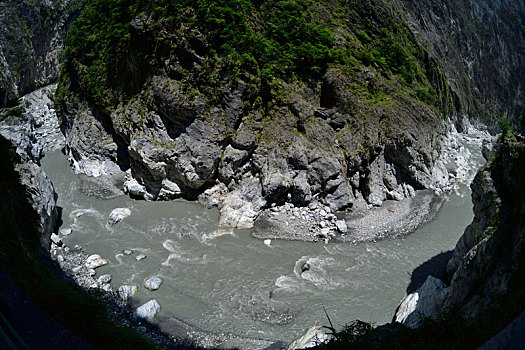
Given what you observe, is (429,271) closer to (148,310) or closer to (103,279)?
(148,310)

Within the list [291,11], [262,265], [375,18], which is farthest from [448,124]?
[262,265]

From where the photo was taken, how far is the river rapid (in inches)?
476

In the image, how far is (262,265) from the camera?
14.7 m

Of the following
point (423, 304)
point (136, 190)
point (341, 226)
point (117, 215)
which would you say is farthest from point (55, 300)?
point (136, 190)

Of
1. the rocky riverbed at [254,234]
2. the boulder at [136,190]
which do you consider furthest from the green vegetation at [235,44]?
the rocky riverbed at [254,234]

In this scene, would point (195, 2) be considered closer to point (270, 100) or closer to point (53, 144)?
point (270, 100)

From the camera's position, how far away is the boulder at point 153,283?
513 inches

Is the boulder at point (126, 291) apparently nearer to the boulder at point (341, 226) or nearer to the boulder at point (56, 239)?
the boulder at point (56, 239)

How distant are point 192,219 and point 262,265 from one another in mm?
5096

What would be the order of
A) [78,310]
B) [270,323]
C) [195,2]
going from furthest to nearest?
[195,2] < [270,323] < [78,310]

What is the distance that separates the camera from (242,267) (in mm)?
14492

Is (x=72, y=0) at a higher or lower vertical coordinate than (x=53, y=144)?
higher

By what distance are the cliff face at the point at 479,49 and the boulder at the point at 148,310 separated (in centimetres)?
3021

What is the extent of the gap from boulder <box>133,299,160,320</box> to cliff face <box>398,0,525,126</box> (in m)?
30.2
